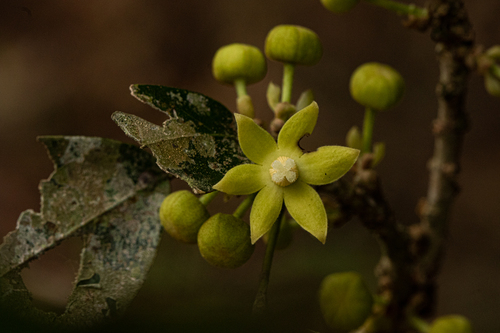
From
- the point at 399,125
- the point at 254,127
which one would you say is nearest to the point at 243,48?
the point at 254,127

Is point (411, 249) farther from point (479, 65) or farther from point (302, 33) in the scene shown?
point (302, 33)

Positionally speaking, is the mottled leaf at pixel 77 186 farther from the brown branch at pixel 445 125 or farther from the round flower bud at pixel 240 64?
the brown branch at pixel 445 125

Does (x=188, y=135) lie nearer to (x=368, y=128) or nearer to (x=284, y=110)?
(x=284, y=110)

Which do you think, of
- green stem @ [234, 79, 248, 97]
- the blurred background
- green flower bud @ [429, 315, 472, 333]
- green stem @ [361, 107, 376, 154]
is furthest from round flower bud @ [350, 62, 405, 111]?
the blurred background

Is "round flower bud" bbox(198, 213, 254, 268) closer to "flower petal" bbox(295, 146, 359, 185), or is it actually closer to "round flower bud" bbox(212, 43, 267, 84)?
"flower petal" bbox(295, 146, 359, 185)

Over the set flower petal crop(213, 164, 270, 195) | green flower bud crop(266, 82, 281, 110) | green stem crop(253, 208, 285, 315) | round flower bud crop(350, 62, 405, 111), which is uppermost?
round flower bud crop(350, 62, 405, 111)

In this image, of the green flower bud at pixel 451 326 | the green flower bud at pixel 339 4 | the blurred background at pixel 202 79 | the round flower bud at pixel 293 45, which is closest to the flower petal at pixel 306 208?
the round flower bud at pixel 293 45
